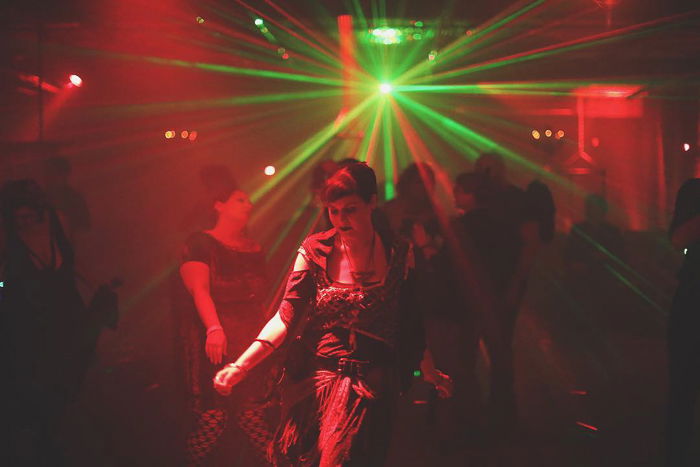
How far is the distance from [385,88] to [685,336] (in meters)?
10.1

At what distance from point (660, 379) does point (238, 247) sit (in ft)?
15.9

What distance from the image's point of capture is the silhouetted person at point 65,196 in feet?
26.5

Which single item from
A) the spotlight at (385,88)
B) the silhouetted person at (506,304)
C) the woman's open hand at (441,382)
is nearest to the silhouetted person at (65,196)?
the silhouetted person at (506,304)

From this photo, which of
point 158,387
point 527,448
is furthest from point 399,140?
point 527,448

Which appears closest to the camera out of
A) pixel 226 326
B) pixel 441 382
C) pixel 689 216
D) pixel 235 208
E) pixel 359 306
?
pixel 359 306

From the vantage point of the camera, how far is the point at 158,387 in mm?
7121

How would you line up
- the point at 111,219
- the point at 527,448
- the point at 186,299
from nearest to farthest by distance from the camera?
the point at 186,299
the point at 527,448
the point at 111,219

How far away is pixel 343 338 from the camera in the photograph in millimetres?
3213

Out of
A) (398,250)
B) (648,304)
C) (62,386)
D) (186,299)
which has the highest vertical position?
(398,250)

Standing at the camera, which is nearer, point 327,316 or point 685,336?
point 327,316

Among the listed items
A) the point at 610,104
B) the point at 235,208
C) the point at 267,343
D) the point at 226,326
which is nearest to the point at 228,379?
the point at 267,343

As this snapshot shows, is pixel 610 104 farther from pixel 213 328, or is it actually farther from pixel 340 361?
pixel 340 361

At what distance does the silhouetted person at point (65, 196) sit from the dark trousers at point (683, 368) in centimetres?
621

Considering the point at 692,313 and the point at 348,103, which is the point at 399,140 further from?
the point at 692,313
